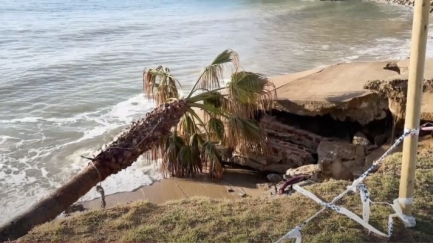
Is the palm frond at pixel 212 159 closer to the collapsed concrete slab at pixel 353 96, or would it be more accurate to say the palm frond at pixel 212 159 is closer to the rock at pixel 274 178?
the rock at pixel 274 178

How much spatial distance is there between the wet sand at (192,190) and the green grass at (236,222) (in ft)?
8.15

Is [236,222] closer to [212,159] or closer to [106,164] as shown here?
[106,164]

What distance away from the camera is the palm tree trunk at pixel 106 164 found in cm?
548

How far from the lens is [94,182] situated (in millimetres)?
6605

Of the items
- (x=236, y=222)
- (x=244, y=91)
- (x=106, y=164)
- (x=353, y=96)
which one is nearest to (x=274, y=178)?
(x=244, y=91)

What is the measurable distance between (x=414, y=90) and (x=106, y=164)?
4108 mm

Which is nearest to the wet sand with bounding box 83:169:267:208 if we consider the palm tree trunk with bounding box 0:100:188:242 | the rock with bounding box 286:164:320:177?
the rock with bounding box 286:164:320:177

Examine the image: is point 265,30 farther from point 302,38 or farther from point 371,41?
point 371,41

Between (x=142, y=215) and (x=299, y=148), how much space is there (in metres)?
4.35

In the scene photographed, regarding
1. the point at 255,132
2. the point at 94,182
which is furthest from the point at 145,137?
the point at 255,132

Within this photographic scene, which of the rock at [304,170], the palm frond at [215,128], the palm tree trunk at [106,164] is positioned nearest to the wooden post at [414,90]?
the rock at [304,170]

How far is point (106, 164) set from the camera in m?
6.86

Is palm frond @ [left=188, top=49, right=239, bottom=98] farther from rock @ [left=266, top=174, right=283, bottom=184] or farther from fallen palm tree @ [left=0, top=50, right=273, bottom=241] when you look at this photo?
rock @ [left=266, top=174, right=283, bottom=184]

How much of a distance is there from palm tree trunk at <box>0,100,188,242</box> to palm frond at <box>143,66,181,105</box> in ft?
2.38
